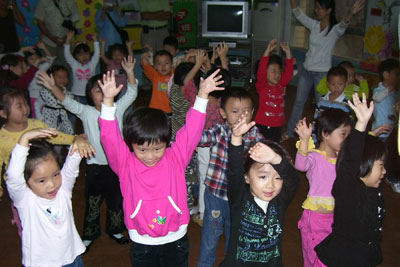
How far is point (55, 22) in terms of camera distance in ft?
19.4

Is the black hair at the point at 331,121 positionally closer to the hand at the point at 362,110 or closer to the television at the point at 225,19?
the hand at the point at 362,110

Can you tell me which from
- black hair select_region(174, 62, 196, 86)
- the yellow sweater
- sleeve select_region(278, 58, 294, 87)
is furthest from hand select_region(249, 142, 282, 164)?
sleeve select_region(278, 58, 294, 87)

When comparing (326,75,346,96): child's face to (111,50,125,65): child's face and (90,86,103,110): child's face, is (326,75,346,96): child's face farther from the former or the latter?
(111,50,125,65): child's face

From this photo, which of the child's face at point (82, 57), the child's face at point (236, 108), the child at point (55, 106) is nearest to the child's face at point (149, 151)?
the child's face at point (236, 108)

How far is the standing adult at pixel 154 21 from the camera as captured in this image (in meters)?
7.62

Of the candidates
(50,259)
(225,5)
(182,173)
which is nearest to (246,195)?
(182,173)

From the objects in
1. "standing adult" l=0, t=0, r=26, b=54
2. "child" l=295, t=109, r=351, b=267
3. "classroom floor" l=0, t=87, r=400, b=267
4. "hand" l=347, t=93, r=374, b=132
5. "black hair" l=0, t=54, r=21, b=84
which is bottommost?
"classroom floor" l=0, t=87, r=400, b=267

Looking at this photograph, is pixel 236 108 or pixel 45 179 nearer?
pixel 45 179

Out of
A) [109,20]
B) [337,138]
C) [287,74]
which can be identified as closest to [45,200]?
[337,138]

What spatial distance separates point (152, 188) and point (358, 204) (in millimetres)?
947

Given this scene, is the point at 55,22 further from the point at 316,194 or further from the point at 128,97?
the point at 316,194

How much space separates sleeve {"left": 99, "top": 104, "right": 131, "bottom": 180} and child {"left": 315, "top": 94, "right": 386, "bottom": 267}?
1.01m

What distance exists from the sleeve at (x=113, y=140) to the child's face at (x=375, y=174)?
111 cm

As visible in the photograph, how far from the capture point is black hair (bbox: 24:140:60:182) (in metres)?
1.96
